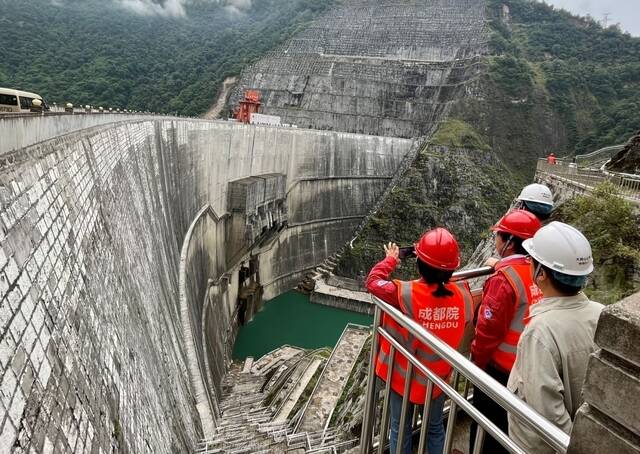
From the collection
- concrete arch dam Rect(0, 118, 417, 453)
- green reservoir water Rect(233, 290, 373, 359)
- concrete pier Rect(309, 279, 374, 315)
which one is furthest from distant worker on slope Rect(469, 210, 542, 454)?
concrete pier Rect(309, 279, 374, 315)

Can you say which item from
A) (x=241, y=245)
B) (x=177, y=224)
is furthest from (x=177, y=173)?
(x=241, y=245)

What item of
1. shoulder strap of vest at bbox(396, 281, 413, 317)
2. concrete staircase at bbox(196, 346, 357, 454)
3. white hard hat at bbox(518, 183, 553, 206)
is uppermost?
white hard hat at bbox(518, 183, 553, 206)

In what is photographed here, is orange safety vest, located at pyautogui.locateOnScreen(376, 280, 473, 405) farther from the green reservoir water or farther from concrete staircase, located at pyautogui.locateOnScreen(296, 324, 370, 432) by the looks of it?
the green reservoir water

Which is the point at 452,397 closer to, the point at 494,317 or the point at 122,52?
the point at 494,317

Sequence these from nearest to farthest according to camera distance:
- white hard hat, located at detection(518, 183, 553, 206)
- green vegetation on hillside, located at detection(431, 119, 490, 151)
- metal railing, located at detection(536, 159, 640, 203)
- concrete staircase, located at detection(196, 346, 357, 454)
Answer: white hard hat, located at detection(518, 183, 553, 206)
concrete staircase, located at detection(196, 346, 357, 454)
metal railing, located at detection(536, 159, 640, 203)
green vegetation on hillside, located at detection(431, 119, 490, 151)

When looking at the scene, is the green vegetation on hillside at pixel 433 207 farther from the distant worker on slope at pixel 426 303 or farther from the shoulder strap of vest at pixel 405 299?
the shoulder strap of vest at pixel 405 299

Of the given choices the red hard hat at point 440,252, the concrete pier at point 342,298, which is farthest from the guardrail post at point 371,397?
the concrete pier at point 342,298
